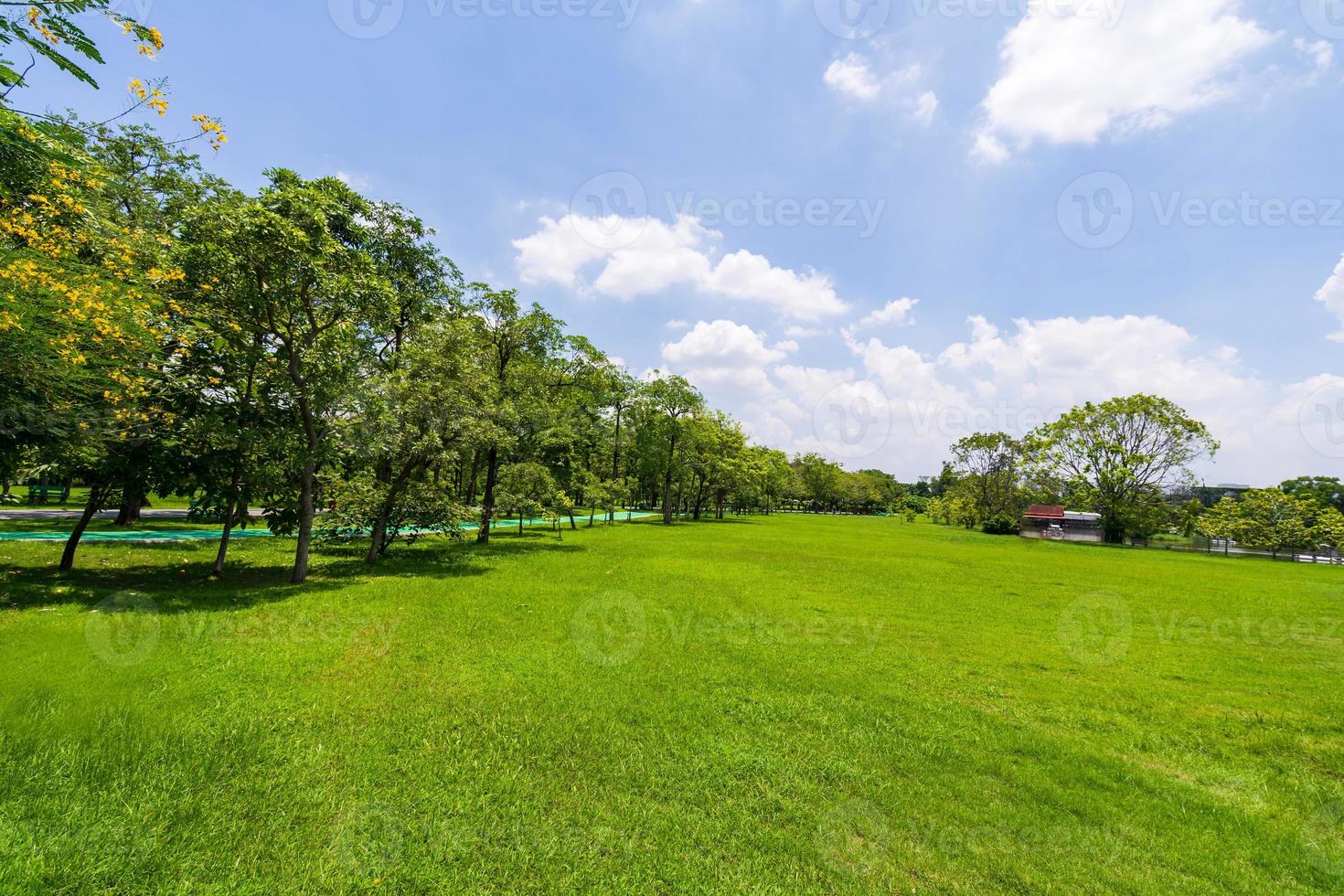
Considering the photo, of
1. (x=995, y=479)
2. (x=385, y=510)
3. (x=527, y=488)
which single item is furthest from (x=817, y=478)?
(x=385, y=510)

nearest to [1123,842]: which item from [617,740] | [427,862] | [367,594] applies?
[617,740]

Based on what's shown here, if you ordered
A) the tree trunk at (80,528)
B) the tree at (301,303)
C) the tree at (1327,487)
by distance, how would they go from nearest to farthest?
the tree at (301,303) < the tree trunk at (80,528) < the tree at (1327,487)

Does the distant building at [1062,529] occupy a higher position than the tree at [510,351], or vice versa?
the tree at [510,351]

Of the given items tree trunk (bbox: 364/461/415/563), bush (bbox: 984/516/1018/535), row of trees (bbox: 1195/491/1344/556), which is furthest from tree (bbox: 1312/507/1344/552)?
tree trunk (bbox: 364/461/415/563)

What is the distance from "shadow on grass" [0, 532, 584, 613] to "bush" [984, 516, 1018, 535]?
57.8 metres

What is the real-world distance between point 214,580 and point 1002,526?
68.0 m

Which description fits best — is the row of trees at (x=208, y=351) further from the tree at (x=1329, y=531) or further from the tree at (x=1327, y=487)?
the tree at (x=1327, y=487)

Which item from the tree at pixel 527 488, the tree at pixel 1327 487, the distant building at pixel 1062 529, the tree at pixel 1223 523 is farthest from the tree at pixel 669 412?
the tree at pixel 1327 487

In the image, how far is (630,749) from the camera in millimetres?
5441

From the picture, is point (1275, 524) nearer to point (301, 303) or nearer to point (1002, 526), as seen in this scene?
point (1002, 526)

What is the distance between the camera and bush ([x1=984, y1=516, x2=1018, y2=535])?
56969 millimetres

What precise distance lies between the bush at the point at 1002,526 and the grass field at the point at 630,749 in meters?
51.4

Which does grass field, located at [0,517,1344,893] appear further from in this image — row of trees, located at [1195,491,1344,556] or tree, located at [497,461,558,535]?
row of trees, located at [1195,491,1344,556]

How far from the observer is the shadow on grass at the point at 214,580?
989 centimetres
